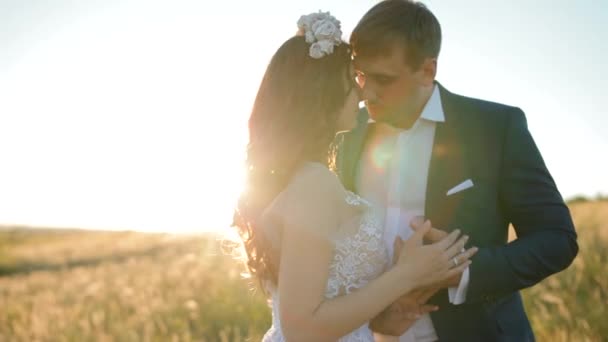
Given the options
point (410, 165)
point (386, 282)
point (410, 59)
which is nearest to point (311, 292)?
point (386, 282)

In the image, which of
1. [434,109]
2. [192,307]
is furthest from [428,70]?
[192,307]

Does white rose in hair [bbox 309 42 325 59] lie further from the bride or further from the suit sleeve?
the suit sleeve

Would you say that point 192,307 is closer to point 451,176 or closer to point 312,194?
point 451,176

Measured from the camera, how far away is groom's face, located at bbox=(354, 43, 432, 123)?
3.52 m

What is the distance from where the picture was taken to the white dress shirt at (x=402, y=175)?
3537 mm

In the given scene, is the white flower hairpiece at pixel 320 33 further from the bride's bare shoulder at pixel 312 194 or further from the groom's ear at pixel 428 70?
the groom's ear at pixel 428 70

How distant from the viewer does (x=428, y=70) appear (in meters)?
3.63

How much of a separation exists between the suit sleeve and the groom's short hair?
2.32 ft

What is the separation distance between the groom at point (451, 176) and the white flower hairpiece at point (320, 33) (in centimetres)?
46

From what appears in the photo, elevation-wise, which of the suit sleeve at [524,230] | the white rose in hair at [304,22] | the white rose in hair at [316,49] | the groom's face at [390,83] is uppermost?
the white rose in hair at [304,22]

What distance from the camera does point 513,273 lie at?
3.06 meters

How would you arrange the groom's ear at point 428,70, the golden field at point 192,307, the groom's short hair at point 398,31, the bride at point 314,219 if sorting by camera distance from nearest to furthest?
1. the bride at point 314,219
2. the groom's short hair at point 398,31
3. the groom's ear at point 428,70
4. the golden field at point 192,307

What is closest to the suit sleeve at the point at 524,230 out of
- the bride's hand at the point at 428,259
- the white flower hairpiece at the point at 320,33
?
the bride's hand at the point at 428,259

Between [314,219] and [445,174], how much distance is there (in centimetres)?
107
